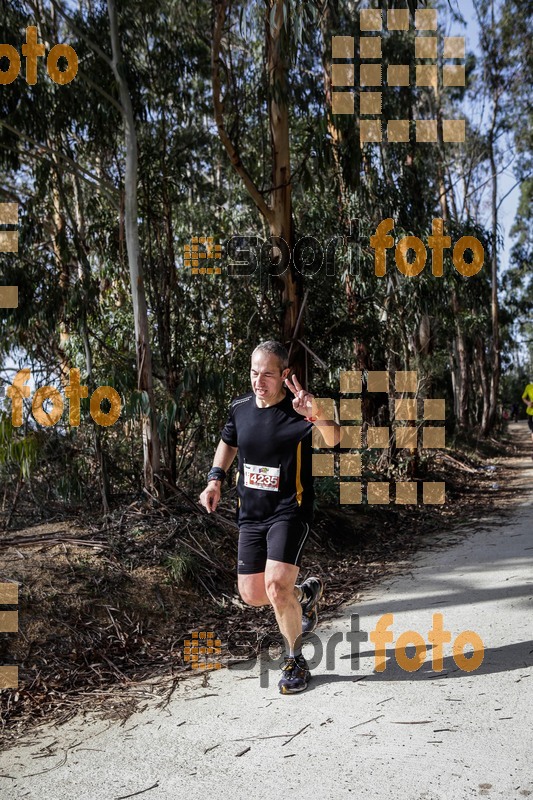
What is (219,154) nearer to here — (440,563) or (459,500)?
(459,500)

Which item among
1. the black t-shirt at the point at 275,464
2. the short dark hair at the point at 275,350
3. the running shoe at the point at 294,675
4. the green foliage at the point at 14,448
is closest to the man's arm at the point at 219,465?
the black t-shirt at the point at 275,464

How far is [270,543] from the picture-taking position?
431 cm

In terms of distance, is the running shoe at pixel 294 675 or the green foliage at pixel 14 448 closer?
the running shoe at pixel 294 675

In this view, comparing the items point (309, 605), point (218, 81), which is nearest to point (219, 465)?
point (309, 605)

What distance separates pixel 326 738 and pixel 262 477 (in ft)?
4.65

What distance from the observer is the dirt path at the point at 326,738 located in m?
3.14

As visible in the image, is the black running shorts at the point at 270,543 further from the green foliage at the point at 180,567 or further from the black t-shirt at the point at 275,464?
the green foliage at the point at 180,567

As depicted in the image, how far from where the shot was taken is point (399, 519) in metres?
9.86

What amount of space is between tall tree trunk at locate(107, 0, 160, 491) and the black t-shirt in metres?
3.13

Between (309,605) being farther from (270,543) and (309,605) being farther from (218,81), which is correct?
(218,81)

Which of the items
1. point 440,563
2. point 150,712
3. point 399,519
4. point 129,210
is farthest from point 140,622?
point 399,519

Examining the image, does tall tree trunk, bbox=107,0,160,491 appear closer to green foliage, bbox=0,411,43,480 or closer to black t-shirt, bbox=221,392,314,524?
green foliage, bbox=0,411,43,480

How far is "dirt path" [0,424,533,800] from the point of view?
3.14 m

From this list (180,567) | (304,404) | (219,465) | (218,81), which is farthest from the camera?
(218,81)
